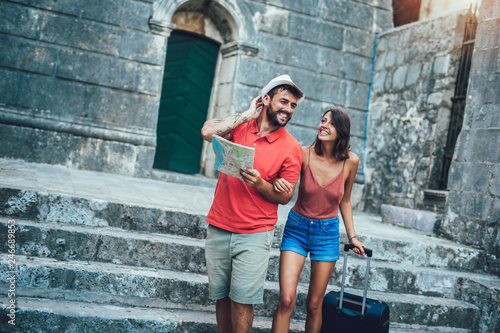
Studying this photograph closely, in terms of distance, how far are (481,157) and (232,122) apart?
12.8 feet

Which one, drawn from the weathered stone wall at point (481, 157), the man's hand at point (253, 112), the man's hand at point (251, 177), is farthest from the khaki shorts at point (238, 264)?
the weathered stone wall at point (481, 157)

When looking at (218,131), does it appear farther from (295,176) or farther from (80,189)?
(80,189)

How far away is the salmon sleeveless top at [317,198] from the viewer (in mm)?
3441

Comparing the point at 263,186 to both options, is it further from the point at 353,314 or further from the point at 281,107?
the point at 353,314

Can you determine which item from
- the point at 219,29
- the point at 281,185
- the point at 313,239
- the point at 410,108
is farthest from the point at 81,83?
the point at 410,108

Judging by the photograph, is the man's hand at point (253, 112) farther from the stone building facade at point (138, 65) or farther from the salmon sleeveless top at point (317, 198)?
the stone building facade at point (138, 65)

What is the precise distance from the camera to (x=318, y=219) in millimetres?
3420

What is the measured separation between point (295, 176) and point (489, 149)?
12.0ft

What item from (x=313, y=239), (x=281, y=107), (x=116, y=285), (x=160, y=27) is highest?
(x=160, y=27)

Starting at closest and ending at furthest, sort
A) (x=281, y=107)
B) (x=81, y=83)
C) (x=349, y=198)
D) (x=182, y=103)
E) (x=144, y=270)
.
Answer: (x=281, y=107) → (x=349, y=198) → (x=144, y=270) → (x=81, y=83) → (x=182, y=103)

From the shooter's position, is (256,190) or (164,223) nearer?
(256,190)

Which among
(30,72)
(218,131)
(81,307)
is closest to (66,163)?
(30,72)

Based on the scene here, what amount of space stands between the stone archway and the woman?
15.6ft

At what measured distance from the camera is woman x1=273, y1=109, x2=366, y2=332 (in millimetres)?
3366
